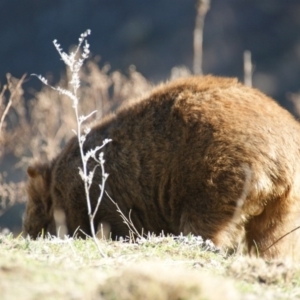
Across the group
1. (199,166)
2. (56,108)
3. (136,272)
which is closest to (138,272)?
(136,272)

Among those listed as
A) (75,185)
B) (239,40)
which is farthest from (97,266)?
(239,40)

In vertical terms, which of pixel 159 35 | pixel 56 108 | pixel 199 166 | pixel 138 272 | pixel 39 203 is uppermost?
pixel 159 35

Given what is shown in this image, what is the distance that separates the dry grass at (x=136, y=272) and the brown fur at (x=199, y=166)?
2.84 feet

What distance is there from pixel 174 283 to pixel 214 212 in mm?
3250

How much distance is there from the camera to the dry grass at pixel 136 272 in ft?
14.8

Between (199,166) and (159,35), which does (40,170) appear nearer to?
(199,166)

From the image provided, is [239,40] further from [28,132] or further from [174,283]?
[174,283]

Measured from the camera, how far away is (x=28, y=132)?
13320 mm

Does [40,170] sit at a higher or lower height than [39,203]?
higher

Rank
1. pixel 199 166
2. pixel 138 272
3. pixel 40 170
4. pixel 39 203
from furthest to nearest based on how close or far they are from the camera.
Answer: pixel 39 203 → pixel 40 170 → pixel 199 166 → pixel 138 272

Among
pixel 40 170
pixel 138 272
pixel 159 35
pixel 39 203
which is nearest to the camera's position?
pixel 138 272

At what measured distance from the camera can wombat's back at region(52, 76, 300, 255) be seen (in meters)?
7.59

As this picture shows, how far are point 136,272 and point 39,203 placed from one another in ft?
15.9

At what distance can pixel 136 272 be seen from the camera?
15.1 ft
